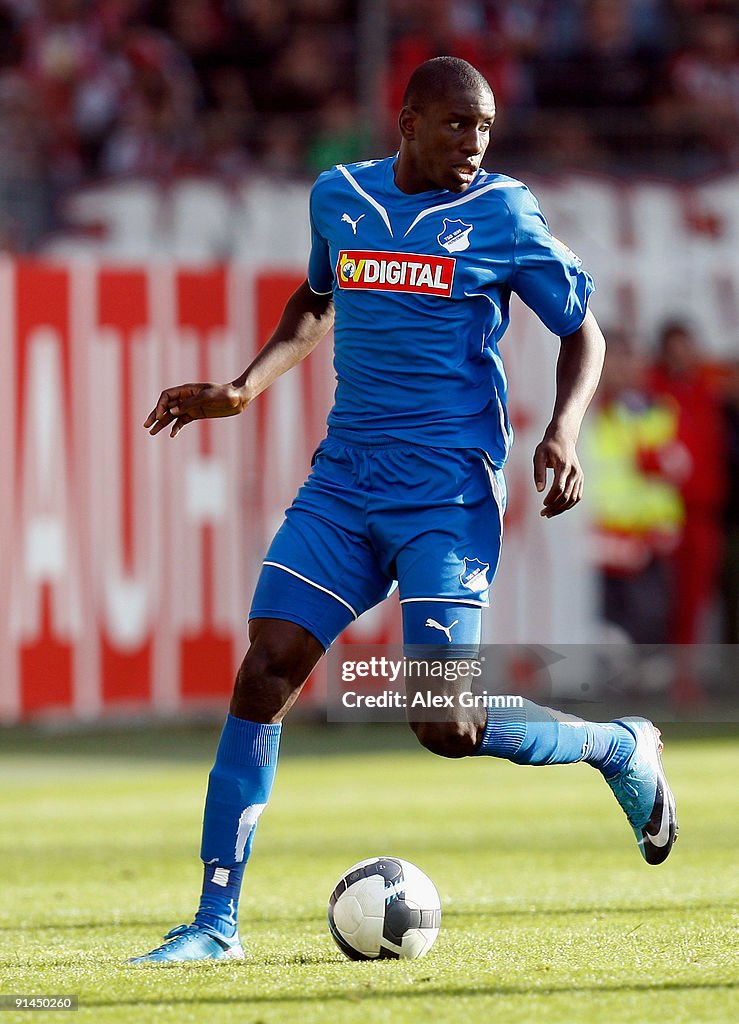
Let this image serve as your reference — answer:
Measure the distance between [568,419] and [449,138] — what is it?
83 cm

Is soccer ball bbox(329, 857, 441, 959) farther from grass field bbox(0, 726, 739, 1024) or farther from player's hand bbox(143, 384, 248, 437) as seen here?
player's hand bbox(143, 384, 248, 437)

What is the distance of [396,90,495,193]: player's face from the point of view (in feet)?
16.6

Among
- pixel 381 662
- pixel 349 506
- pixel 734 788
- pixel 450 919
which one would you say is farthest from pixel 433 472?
pixel 734 788

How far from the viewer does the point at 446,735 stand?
5020 millimetres

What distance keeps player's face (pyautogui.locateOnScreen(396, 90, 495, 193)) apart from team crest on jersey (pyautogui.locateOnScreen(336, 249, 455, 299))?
0.22 meters

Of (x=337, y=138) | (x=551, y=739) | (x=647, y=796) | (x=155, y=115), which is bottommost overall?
(x=647, y=796)

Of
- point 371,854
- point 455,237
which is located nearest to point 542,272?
point 455,237

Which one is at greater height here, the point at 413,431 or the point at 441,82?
the point at 441,82

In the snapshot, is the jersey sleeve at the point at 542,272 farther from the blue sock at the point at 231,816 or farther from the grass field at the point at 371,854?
the grass field at the point at 371,854

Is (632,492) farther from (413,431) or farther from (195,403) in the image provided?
(195,403)

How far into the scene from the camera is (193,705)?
1294cm

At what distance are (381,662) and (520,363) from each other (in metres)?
8.07

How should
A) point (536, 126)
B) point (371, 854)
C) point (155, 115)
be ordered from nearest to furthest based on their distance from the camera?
1. point (371, 854)
2. point (536, 126)
3. point (155, 115)

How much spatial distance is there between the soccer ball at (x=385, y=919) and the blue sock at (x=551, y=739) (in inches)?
17.5
